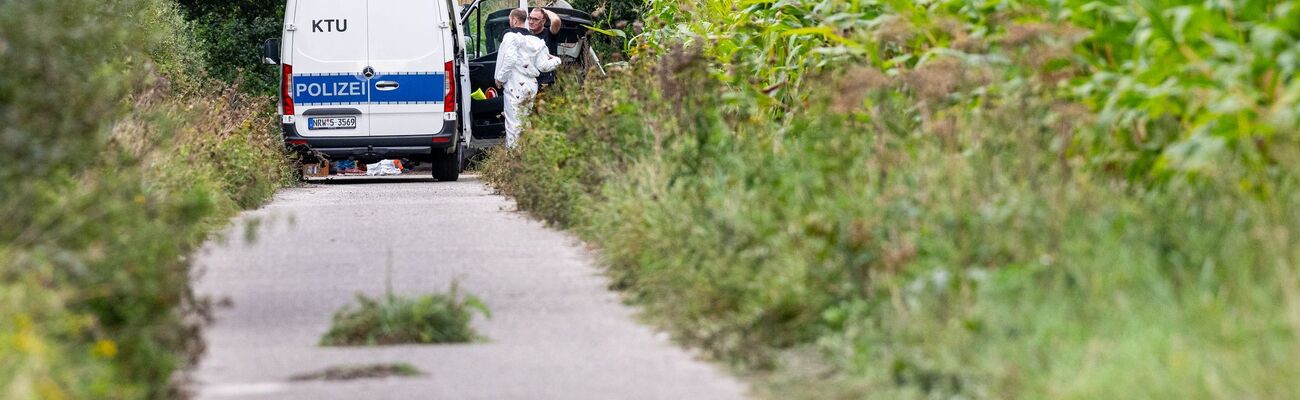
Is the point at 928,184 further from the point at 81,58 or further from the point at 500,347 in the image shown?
the point at 81,58

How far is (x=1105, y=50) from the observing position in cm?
916

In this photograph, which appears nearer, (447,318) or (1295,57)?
(1295,57)

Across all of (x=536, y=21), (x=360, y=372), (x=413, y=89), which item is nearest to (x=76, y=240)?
(x=360, y=372)

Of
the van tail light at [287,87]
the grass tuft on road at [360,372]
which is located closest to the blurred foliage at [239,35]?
the van tail light at [287,87]

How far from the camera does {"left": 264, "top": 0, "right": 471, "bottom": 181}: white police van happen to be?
67.8 feet

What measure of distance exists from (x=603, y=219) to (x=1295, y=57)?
15.3 feet

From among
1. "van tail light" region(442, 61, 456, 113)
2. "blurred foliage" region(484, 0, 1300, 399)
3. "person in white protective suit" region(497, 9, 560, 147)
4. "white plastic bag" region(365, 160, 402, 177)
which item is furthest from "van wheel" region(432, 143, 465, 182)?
"blurred foliage" region(484, 0, 1300, 399)

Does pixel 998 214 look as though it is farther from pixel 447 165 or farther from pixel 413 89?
pixel 447 165

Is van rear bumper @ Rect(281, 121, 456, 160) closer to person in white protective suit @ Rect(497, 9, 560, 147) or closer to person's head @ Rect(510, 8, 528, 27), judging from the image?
person in white protective suit @ Rect(497, 9, 560, 147)

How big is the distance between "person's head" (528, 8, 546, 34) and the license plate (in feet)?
6.90

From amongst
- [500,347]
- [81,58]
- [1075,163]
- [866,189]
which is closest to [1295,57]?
[1075,163]

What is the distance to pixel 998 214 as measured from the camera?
678 centimetres

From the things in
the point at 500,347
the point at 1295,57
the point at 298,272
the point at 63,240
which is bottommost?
the point at 298,272

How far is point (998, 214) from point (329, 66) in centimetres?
1479
